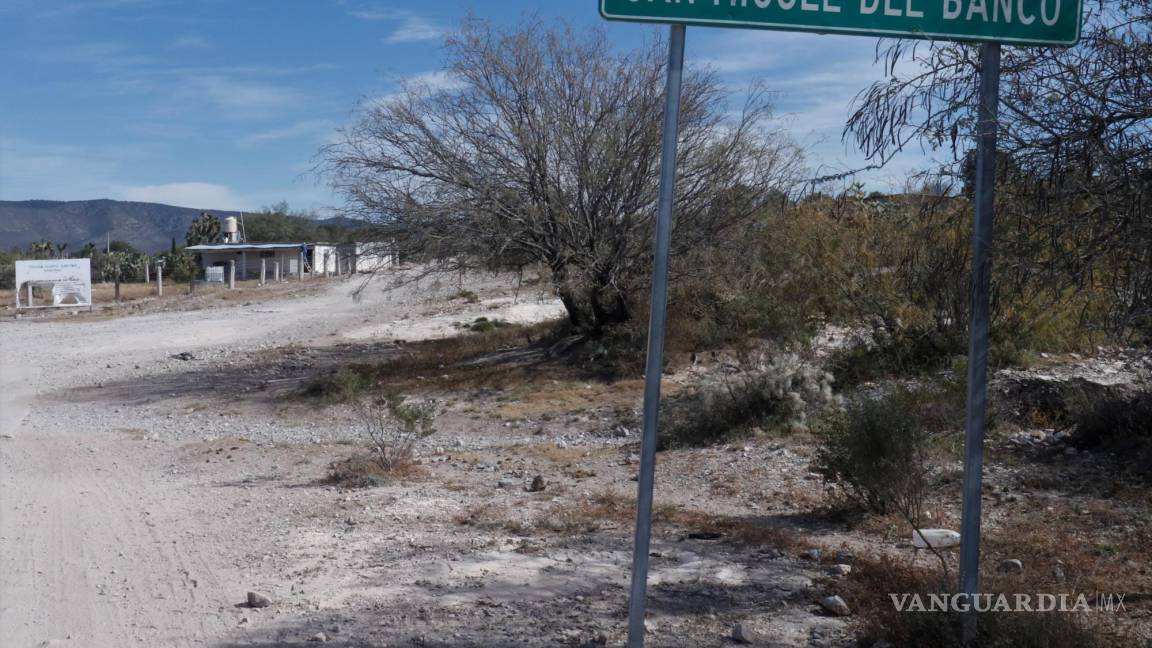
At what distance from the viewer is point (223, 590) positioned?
5871 mm

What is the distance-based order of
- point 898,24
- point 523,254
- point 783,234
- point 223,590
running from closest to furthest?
point 898,24
point 223,590
point 783,234
point 523,254

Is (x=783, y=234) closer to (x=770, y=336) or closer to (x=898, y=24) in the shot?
(x=770, y=336)

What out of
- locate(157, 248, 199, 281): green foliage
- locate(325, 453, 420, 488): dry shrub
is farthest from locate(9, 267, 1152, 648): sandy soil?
locate(157, 248, 199, 281): green foliage

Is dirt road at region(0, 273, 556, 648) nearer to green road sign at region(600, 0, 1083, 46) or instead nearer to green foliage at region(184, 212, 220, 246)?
green road sign at region(600, 0, 1083, 46)

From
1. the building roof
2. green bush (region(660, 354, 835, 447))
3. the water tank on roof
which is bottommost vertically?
green bush (region(660, 354, 835, 447))

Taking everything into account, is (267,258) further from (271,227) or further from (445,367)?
(445,367)

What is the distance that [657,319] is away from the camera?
352 cm

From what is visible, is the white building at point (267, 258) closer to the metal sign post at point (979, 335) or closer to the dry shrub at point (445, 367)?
the dry shrub at point (445, 367)

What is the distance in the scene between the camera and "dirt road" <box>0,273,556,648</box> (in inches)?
209

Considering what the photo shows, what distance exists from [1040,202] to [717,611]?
2.50 metres

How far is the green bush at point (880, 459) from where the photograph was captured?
710cm

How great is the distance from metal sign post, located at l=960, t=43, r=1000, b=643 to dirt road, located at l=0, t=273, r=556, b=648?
3.47 metres

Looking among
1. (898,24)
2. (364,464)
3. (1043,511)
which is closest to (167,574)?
(364,464)

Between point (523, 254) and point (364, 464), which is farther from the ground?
point (523, 254)
